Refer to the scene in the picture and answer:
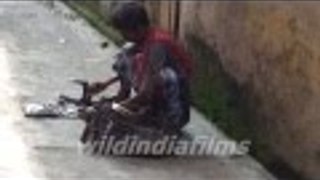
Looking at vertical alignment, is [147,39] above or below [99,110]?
above

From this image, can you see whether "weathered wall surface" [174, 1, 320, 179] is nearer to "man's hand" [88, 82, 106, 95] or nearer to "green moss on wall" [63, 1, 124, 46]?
"man's hand" [88, 82, 106, 95]

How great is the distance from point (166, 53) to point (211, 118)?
1423 mm

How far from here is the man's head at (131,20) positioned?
21.0ft

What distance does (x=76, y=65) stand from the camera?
927cm

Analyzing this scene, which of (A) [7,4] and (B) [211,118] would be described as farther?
(A) [7,4]

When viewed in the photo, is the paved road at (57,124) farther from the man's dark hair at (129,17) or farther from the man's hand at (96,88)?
the man's dark hair at (129,17)

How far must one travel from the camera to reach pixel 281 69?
7.02 m

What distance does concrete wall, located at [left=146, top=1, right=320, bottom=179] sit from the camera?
21.3ft

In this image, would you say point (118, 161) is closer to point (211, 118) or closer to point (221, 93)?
point (211, 118)

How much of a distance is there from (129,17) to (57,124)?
1267mm

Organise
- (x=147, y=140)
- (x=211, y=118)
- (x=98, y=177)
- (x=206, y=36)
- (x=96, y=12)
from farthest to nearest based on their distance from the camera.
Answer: (x=96, y=12)
(x=206, y=36)
(x=211, y=118)
(x=147, y=140)
(x=98, y=177)

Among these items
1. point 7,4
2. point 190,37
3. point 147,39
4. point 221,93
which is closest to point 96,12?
point 7,4

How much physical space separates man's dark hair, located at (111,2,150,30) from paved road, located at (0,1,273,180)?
90 centimetres

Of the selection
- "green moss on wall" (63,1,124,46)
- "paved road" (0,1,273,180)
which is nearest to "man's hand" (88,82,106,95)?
"paved road" (0,1,273,180)
